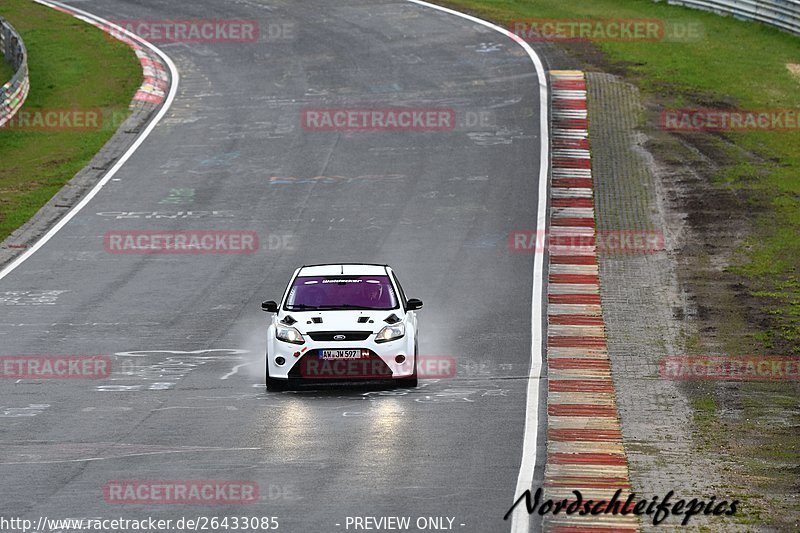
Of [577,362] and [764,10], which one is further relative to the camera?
[764,10]

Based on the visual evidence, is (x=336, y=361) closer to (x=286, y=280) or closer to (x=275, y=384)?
(x=275, y=384)

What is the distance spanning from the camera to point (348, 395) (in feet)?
60.0

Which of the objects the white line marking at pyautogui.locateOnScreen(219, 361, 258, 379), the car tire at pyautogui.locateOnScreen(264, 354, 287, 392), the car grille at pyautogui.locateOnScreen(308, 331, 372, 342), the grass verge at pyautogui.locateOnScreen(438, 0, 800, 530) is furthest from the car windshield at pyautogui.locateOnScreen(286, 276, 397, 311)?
the grass verge at pyautogui.locateOnScreen(438, 0, 800, 530)

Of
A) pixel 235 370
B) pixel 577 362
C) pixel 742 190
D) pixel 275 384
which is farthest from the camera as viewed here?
pixel 742 190

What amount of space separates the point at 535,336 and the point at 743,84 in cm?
1984

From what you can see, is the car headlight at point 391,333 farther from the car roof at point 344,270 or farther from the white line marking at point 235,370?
the white line marking at point 235,370

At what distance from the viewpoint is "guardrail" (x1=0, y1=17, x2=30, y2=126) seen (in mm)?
37375

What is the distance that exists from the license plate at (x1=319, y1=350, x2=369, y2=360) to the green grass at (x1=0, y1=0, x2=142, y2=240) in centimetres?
1265

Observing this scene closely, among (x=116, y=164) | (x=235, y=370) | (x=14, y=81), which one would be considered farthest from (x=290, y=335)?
(x=14, y=81)

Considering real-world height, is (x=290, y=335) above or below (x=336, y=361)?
above

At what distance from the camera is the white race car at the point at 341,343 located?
18203 millimetres

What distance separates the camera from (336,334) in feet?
60.0

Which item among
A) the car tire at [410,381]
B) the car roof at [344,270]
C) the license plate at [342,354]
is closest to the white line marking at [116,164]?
the car roof at [344,270]

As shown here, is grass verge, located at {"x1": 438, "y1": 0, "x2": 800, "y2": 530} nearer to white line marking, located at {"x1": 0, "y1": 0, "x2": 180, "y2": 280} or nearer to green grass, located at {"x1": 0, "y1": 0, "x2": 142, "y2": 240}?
white line marking, located at {"x1": 0, "y1": 0, "x2": 180, "y2": 280}
